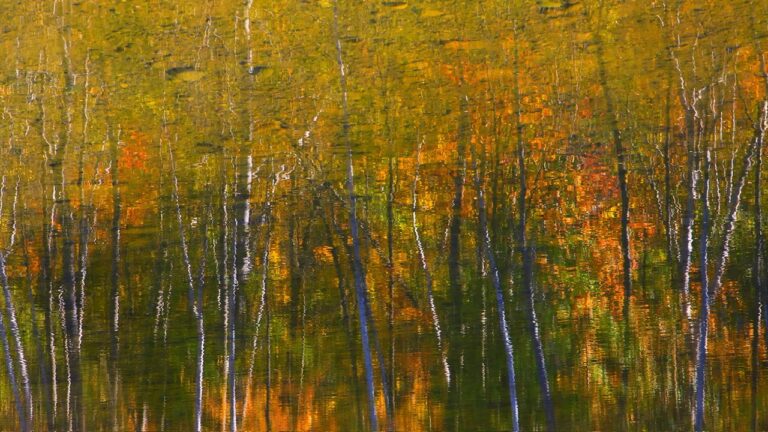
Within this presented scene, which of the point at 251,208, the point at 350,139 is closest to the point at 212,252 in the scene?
the point at 251,208

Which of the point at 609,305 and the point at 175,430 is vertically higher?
the point at 609,305

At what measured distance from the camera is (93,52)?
6.82 meters

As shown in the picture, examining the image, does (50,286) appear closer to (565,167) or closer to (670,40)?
(565,167)

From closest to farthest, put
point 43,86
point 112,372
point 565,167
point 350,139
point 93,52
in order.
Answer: point 112,372 < point 565,167 < point 350,139 < point 43,86 < point 93,52

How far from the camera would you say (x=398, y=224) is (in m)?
4.73

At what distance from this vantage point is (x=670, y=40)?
19.3ft

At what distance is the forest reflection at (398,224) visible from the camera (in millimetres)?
3904

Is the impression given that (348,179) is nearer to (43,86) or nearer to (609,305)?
(609,305)

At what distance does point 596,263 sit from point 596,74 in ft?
5.66

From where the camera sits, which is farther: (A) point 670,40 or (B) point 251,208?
(A) point 670,40

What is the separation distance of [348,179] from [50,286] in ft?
5.28

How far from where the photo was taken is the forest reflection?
12.8 feet

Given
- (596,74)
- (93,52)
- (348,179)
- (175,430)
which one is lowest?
(175,430)

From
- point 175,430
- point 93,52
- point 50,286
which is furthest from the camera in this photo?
point 93,52
